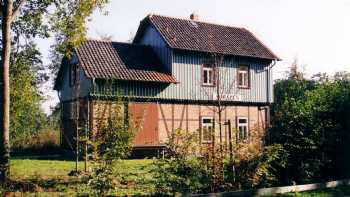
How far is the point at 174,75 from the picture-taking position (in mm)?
25078

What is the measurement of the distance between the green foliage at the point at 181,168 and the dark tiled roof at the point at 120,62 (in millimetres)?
11724

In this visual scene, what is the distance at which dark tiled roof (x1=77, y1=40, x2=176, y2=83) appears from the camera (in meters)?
22.9

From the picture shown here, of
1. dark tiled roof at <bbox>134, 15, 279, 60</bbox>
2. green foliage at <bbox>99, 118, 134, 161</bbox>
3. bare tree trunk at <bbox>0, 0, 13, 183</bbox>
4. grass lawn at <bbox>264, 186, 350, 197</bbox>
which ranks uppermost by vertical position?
dark tiled roof at <bbox>134, 15, 279, 60</bbox>

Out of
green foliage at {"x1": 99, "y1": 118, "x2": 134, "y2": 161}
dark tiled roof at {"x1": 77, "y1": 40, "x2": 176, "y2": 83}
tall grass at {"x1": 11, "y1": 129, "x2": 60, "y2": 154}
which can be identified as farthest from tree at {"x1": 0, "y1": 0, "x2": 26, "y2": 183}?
tall grass at {"x1": 11, "y1": 129, "x2": 60, "y2": 154}

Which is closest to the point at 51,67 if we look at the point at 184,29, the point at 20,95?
the point at 184,29

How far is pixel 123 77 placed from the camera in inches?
905

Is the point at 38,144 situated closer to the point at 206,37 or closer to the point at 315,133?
the point at 206,37

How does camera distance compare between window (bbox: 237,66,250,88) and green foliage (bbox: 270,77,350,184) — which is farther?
window (bbox: 237,66,250,88)

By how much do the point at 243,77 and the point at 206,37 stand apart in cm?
337

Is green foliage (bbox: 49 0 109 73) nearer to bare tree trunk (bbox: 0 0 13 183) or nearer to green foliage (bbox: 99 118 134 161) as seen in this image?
bare tree trunk (bbox: 0 0 13 183)

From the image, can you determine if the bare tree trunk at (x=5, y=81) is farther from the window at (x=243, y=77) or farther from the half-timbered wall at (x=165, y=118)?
the window at (x=243, y=77)

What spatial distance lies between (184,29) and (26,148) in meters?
12.3

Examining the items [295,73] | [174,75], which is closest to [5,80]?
[174,75]

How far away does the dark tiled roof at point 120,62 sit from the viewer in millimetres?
22906
